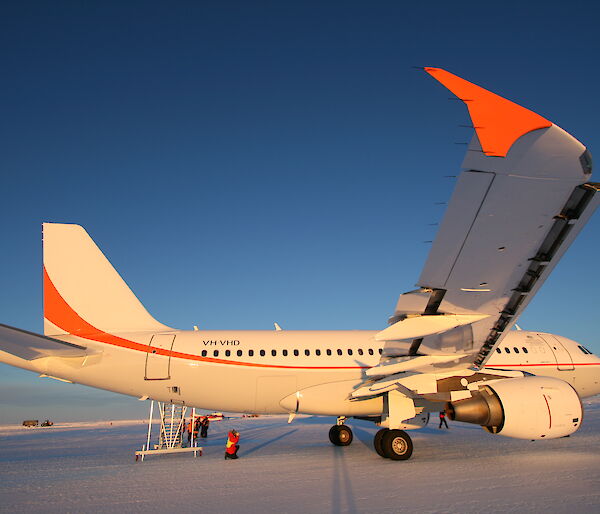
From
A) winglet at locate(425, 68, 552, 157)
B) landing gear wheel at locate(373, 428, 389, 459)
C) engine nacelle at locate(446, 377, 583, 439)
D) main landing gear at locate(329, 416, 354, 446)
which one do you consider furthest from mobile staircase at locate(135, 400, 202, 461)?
winglet at locate(425, 68, 552, 157)

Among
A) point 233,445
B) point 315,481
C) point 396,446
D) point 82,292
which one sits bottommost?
point 315,481

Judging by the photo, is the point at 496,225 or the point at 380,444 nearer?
the point at 496,225

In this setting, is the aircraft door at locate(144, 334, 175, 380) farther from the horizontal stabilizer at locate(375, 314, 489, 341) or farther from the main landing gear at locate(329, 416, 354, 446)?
the horizontal stabilizer at locate(375, 314, 489, 341)

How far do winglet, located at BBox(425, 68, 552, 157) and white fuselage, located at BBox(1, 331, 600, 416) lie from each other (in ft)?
26.4

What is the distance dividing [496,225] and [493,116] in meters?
1.91

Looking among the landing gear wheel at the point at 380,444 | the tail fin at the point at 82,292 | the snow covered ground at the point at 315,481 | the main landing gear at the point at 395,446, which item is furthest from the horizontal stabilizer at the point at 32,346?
the main landing gear at the point at 395,446

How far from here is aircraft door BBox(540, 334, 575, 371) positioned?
13.2m

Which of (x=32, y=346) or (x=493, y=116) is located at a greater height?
(x=493, y=116)

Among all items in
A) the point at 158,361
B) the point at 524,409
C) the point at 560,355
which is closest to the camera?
the point at 524,409

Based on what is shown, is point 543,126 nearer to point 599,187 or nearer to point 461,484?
point 599,187

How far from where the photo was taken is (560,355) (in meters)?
13.3

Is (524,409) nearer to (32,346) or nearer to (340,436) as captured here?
(340,436)

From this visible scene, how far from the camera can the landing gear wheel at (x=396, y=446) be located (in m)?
9.59

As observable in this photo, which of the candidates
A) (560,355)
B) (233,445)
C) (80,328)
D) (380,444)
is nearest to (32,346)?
(80,328)
